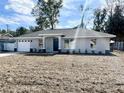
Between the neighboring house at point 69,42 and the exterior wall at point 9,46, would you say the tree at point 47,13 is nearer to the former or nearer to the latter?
the exterior wall at point 9,46

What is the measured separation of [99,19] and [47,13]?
12.4 meters

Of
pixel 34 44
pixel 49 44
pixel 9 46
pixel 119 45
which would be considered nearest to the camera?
pixel 49 44

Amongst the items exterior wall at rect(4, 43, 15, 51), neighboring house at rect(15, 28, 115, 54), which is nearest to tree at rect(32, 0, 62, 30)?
exterior wall at rect(4, 43, 15, 51)

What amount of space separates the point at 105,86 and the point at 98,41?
20.8 m

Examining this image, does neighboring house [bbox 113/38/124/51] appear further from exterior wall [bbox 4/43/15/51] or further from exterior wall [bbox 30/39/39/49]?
exterior wall [bbox 4/43/15/51]

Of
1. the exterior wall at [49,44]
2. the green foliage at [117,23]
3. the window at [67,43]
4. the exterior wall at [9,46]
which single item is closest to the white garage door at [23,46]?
the exterior wall at [9,46]

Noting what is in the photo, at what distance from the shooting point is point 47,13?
171 ft

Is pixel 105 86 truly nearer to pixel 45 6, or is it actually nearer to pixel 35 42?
pixel 35 42

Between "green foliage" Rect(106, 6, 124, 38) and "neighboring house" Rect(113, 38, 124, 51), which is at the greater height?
"green foliage" Rect(106, 6, 124, 38)

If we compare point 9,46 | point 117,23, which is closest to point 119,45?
point 117,23

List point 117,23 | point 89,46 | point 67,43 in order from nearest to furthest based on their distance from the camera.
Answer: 1. point 89,46
2. point 67,43
3. point 117,23

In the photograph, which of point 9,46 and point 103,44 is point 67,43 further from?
point 9,46

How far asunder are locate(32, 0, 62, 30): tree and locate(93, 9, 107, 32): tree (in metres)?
8.98

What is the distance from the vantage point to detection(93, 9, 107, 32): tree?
52.6m
